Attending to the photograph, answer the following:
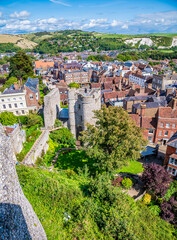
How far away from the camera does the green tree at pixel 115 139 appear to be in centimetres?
1814

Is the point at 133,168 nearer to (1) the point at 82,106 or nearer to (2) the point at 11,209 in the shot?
(1) the point at 82,106

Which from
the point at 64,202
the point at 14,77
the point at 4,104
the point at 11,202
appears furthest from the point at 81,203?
the point at 14,77

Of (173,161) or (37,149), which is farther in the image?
(37,149)

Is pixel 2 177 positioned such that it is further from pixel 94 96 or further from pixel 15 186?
pixel 94 96

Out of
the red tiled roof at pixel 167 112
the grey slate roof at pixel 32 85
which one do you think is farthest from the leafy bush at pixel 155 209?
the grey slate roof at pixel 32 85

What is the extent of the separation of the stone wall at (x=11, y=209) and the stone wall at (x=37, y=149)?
43.1 ft

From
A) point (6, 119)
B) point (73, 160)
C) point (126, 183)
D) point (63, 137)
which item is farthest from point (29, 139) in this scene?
point (126, 183)

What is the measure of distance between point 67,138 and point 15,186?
74.5ft

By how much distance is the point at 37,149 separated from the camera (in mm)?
23781

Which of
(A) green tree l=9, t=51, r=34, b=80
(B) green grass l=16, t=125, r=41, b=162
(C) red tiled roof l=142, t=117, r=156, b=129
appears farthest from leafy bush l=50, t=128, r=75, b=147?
(A) green tree l=9, t=51, r=34, b=80

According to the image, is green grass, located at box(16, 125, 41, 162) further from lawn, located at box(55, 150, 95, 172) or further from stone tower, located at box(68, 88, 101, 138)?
stone tower, located at box(68, 88, 101, 138)

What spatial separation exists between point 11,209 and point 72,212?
7.63 metres

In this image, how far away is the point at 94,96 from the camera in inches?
1096

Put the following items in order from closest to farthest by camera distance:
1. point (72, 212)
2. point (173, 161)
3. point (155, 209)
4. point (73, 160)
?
1. point (72, 212)
2. point (155, 209)
3. point (173, 161)
4. point (73, 160)
